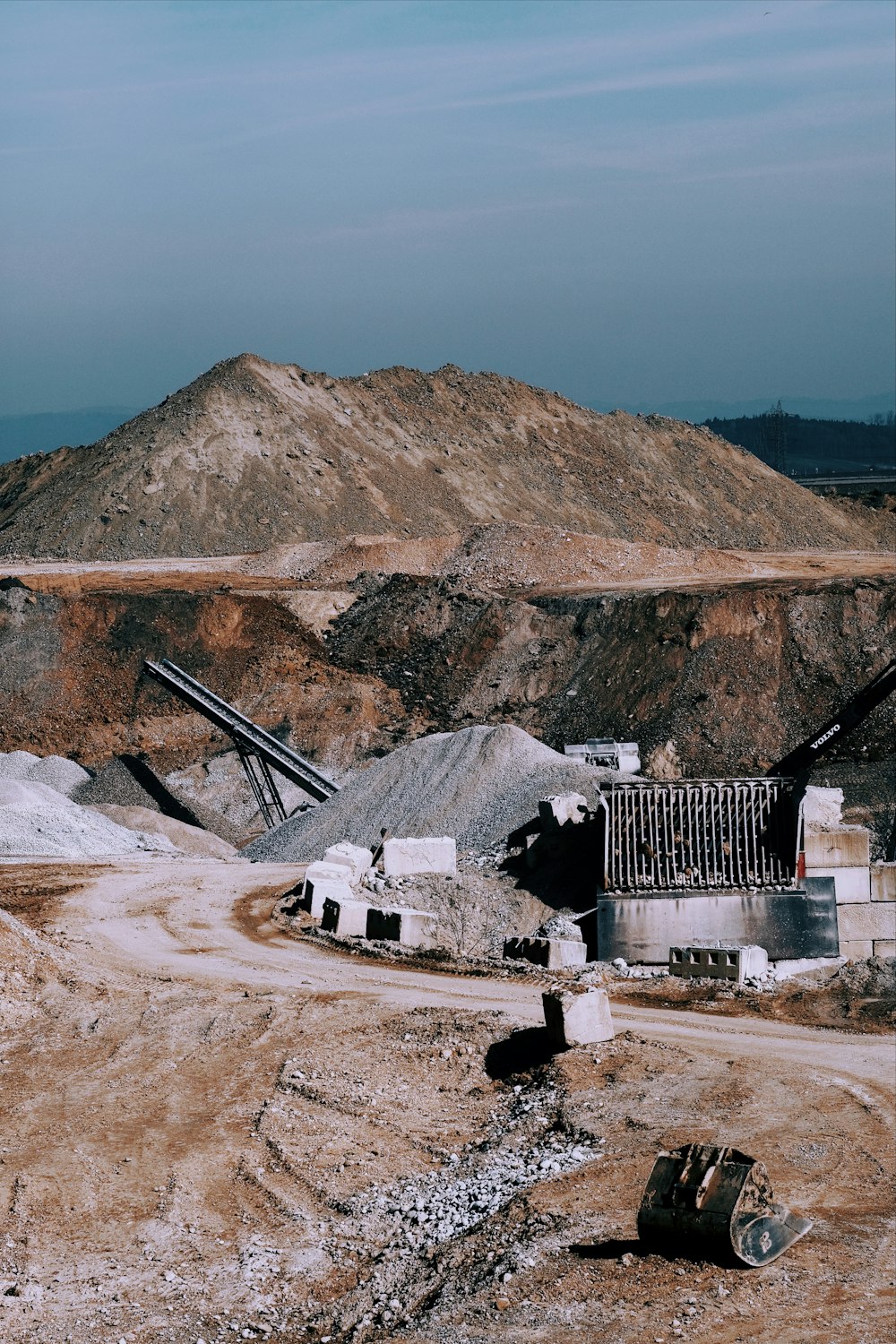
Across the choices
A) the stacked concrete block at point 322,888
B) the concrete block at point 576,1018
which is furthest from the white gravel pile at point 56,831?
the concrete block at point 576,1018

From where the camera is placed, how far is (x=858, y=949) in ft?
76.3

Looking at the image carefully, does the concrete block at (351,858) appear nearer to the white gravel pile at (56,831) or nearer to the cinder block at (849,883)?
the white gravel pile at (56,831)

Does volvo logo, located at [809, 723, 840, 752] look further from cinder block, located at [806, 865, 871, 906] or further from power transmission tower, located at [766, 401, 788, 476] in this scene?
power transmission tower, located at [766, 401, 788, 476]

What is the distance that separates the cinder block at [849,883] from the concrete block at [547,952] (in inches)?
147

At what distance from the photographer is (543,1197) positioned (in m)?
13.2

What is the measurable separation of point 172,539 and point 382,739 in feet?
69.1

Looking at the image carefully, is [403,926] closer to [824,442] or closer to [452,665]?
[452,665]

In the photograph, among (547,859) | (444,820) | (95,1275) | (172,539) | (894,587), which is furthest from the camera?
(172,539)

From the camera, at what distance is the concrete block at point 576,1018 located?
17109 millimetres

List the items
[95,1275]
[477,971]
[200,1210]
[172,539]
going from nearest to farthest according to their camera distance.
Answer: [95,1275], [200,1210], [477,971], [172,539]

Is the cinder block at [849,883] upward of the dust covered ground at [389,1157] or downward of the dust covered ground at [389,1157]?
upward

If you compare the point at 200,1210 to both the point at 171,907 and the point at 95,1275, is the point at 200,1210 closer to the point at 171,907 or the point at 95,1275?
the point at 95,1275

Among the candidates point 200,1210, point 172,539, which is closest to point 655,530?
point 172,539

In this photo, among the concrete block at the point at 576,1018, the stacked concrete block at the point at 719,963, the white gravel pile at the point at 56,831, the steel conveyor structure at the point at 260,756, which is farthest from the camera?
the steel conveyor structure at the point at 260,756
